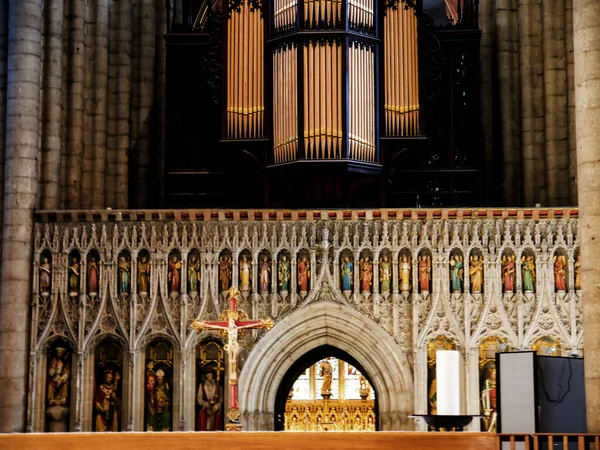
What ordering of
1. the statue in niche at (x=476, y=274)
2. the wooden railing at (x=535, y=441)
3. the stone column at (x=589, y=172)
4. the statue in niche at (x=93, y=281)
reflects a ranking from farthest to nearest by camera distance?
the statue in niche at (x=93, y=281) → the statue in niche at (x=476, y=274) → the stone column at (x=589, y=172) → the wooden railing at (x=535, y=441)

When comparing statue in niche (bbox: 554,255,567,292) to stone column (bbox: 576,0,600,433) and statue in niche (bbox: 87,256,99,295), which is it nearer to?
stone column (bbox: 576,0,600,433)

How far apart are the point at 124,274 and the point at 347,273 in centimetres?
359

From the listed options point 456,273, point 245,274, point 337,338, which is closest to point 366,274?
point 337,338

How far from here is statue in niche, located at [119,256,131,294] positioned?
64.8 feet

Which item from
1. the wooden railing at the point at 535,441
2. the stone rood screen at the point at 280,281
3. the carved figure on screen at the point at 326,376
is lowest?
the wooden railing at the point at 535,441

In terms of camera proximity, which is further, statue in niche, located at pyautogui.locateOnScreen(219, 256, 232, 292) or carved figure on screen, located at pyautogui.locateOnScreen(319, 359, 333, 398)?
carved figure on screen, located at pyautogui.locateOnScreen(319, 359, 333, 398)

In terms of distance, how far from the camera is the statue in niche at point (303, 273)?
19703mm

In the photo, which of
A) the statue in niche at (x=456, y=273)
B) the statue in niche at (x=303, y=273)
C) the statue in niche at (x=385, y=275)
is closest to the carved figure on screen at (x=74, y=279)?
the statue in niche at (x=303, y=273)

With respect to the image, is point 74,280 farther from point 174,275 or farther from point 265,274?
point 265,274

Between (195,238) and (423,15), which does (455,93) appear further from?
(195,238)

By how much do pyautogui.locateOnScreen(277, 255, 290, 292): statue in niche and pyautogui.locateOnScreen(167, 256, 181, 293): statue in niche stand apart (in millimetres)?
1606

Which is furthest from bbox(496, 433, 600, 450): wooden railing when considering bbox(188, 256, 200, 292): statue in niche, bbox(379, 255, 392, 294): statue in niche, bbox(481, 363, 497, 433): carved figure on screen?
bbox(188, 256, 200, 292): statue in niche

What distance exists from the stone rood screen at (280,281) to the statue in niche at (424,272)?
0.02m

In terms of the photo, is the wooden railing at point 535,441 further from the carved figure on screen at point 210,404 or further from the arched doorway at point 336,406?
the arched doorway at point 336,406
